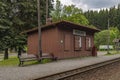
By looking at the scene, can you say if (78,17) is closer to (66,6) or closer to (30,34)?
(66,6)

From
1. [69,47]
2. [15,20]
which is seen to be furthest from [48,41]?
[15,20]

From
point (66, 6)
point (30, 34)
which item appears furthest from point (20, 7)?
point (66, 6)

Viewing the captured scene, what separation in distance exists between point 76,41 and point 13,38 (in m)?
8.28

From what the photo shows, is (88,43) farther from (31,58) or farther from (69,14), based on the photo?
(69,14)

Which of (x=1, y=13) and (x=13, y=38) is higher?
(x=1, y=13)

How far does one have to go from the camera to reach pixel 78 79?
1316 centimetres

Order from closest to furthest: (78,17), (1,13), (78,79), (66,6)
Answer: (78,79), (1,13), (78,17), (66,6)

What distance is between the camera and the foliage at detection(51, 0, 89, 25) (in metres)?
64.0

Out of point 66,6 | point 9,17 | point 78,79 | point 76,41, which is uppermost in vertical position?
point 66,6

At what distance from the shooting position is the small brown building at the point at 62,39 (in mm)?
27656

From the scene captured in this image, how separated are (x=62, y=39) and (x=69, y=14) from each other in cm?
4298

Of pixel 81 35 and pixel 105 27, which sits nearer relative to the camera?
pixel 81 35

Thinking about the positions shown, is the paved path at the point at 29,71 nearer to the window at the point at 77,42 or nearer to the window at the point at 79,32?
the window at the point at 77,42

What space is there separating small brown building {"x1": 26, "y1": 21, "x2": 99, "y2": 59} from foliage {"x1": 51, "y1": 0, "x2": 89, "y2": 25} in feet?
99.9
